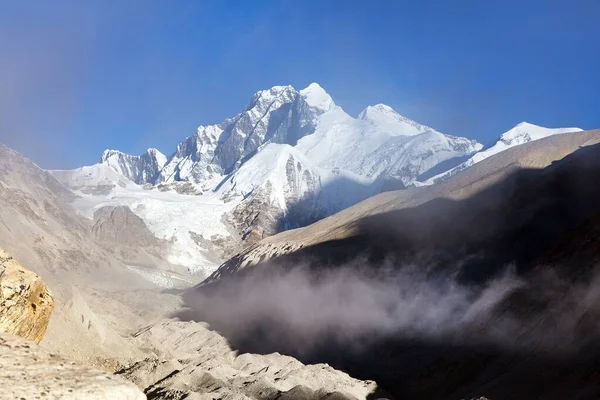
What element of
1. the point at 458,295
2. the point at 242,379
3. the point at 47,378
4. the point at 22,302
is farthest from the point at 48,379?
the point at 458,295

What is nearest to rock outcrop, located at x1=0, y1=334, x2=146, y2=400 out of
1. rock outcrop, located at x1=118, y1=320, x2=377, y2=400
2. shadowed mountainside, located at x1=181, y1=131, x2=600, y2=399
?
rock outcrop, located at x1=118, y1=320, x2=377, y2=400

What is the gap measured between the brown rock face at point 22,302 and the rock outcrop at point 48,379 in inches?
124

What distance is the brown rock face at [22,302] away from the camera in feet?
39.1

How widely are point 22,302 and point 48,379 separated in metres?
4.94

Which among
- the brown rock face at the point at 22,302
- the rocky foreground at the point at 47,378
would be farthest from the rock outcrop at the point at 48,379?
the brown rock face at the point at 22,302

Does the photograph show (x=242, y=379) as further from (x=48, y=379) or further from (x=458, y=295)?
(x=48, y=379)

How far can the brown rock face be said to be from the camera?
469 inches

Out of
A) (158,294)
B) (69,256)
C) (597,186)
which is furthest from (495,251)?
(69,256)

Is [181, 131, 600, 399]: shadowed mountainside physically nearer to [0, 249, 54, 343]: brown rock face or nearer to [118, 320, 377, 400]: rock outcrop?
[118, 320, 377, 400]: rock outcrop

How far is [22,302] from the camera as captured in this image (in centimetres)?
1237

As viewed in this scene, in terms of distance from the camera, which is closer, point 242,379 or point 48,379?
point 48,379

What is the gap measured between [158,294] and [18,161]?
83.9 metres

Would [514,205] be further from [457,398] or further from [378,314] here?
[457,398]

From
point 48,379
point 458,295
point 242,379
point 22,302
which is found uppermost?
point 22,302
